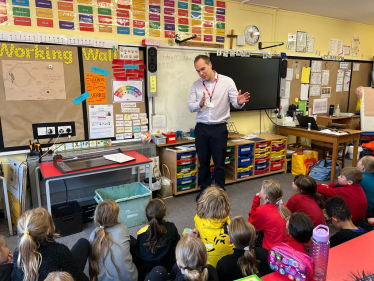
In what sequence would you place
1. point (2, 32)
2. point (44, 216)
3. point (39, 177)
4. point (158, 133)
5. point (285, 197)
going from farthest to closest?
1. point (158, 133)
2. point (285, 197)
3. point (39, 177)
4. point (2, 32)
5. point (44, 216)

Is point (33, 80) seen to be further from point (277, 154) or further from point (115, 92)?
point (277, 154)

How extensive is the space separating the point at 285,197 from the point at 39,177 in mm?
2906

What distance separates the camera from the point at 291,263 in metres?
1.23

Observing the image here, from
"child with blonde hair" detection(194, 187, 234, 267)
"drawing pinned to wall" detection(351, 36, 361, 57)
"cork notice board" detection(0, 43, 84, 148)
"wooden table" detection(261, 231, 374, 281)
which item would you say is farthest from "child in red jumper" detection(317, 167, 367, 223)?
"drawing pinned to wall" detection(351, 36, 361, 57)

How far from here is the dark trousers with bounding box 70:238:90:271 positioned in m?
1.63

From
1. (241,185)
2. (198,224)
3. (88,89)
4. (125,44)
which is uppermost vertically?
(125,44)

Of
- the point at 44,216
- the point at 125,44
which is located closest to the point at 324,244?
the point at 44,216

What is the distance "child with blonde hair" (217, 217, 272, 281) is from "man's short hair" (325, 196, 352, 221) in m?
0.87

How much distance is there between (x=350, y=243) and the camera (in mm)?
1538

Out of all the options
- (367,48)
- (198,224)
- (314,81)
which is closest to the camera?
(198,224)

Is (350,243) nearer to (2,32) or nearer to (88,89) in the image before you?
(88,89)

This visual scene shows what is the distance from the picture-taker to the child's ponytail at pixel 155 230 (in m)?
1.73

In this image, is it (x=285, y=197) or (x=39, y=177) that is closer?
(x=39, y=177)

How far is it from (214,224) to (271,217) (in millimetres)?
433
